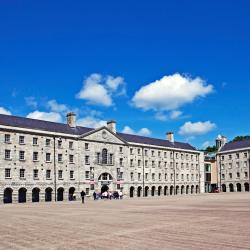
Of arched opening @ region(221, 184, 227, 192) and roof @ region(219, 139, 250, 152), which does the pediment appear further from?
arched opening @ region(221, 184, 227, 192)

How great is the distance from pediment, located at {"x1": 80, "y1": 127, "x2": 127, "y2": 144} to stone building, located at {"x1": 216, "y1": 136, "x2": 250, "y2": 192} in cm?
3640

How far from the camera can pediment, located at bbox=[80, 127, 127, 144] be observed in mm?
66988

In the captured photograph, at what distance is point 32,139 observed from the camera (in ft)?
192

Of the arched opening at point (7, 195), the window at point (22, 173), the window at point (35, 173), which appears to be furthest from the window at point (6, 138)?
the arched opening at point (7, 195)

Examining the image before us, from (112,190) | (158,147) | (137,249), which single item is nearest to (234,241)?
(137,249)

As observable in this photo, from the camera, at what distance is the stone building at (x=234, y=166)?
9556 centimetres

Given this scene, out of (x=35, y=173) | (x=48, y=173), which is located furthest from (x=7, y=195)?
(x=48, y=173)

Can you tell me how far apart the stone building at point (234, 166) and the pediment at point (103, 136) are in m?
36.4

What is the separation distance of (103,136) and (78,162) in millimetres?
7499

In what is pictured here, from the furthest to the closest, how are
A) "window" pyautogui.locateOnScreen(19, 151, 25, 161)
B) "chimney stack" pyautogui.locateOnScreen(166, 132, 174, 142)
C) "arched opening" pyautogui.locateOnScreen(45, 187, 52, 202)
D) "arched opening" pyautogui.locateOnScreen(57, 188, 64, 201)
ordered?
"chimney stack" pyautogui.locateOnScreen(166, 132, 174, 142) < "arched opening" pyautogui.locateOnScreen(57, 188, 64, 201) < "arched opening" pyautogui.locateOnScreen(45, 187, 52, 202) < "window" pyautogui.locateOnScreen(19, 151, 25, 161)

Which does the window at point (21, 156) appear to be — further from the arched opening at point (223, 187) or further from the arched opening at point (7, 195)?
the arched opening at point (223, 187)

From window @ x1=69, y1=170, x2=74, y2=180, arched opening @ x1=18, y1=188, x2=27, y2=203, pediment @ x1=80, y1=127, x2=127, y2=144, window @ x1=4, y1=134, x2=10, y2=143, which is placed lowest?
arched opening @ x1=18, y1=188, x2=27, y2=203

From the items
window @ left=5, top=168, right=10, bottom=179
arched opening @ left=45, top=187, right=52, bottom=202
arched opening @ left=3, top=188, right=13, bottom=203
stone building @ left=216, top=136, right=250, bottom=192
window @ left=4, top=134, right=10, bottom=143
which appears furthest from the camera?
stone building @ left=216, top=136, right=250, bottom=192

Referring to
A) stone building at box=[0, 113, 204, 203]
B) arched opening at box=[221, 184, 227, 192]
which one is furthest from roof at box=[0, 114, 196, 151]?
arched opening at box=[221, 184, 227, 192]
